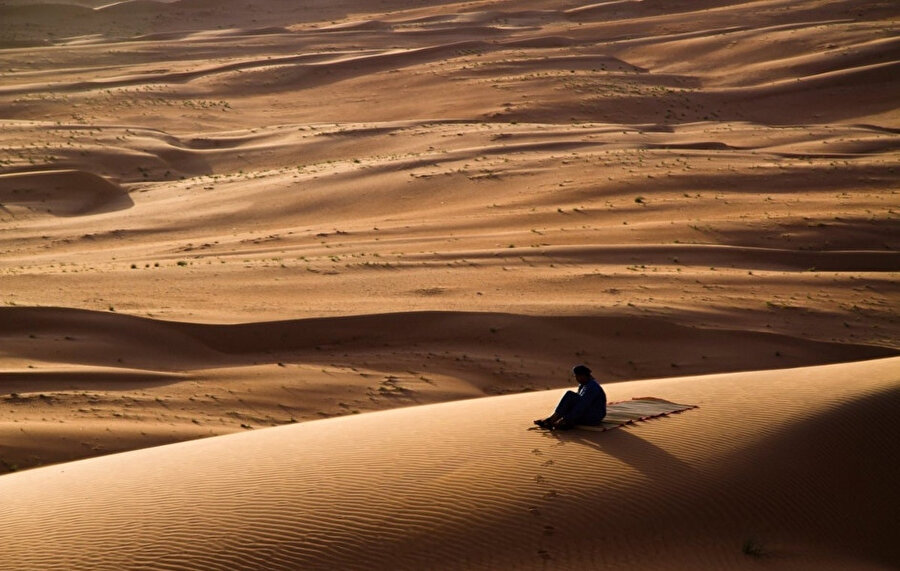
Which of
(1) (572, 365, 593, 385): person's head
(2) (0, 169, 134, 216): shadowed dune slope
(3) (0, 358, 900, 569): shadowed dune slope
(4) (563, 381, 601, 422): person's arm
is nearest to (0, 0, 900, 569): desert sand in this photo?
(3) (0, 358, 900, 569): shadowed dune slope

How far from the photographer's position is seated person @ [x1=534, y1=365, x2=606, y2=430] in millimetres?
9161

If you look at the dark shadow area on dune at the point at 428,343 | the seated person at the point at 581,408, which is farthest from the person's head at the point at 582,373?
the dark shadow area on dune at the point at 428,343

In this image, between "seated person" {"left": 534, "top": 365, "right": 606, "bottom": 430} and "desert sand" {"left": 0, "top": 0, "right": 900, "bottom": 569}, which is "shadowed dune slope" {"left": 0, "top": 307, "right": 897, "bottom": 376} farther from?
"seated person" {"left": 534, "top": 365, "right": 606, "bottom": 430}

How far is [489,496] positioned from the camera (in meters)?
7.95

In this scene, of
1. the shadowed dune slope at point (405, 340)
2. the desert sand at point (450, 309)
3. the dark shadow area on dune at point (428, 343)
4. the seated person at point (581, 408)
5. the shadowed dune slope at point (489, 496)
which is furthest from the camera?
the shadowed dune slope at point (405, 340)

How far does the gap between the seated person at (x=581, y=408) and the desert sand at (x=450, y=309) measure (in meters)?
0.18

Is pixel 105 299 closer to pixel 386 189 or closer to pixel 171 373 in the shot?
pixel 171 373

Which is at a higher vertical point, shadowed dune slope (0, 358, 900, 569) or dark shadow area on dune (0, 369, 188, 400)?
dark shadow area on dune (0, 369, 188, 400)

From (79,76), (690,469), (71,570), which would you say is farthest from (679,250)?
(79,76)

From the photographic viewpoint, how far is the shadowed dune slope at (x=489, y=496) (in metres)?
7.22

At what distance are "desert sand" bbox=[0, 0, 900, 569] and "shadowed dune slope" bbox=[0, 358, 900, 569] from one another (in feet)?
0.10

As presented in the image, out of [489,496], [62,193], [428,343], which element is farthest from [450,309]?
[62,193]

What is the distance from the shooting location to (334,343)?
51.8ft

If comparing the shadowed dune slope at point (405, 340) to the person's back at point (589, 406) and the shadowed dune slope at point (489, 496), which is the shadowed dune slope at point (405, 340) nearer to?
the shadowed dune slope at point (489, 496)
